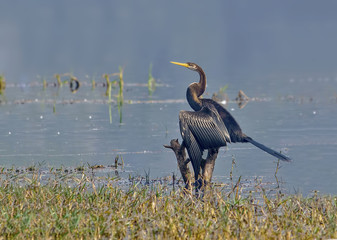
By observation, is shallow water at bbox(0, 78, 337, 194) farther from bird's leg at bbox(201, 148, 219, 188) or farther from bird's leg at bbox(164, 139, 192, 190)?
bird's leg at bbox(164, 139, 192, 190)

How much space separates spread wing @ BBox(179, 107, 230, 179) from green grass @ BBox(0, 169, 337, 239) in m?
1.05

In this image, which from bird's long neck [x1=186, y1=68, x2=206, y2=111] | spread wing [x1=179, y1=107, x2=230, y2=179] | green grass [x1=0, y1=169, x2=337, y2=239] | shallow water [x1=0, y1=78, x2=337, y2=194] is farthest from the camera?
shallow water [x1=0, y1=78, x2=337, y2=194]

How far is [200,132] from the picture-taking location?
1069 cm

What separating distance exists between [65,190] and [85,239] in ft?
6.78

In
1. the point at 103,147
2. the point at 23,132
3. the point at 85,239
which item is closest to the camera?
the point at 85,239

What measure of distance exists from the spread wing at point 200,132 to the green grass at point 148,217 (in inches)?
41.2

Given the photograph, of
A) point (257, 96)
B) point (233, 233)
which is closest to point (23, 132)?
point (233, 233)

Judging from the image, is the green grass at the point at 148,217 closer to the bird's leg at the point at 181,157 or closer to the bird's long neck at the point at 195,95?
the bird's leg at the point at 181,157

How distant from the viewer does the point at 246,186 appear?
12047 millimetres

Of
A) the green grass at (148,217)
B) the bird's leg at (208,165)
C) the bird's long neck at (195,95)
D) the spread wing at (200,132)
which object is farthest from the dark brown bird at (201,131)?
the green grass at (148,217)

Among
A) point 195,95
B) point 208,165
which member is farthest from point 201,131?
point 195,95

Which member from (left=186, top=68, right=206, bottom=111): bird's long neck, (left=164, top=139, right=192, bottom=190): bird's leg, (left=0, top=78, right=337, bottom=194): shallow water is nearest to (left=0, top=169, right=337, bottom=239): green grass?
(left=164, top=139, right=192, bottom=190): bird's leg

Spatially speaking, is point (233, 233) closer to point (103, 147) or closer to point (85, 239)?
point (85, 239)

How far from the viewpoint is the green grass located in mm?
8047
